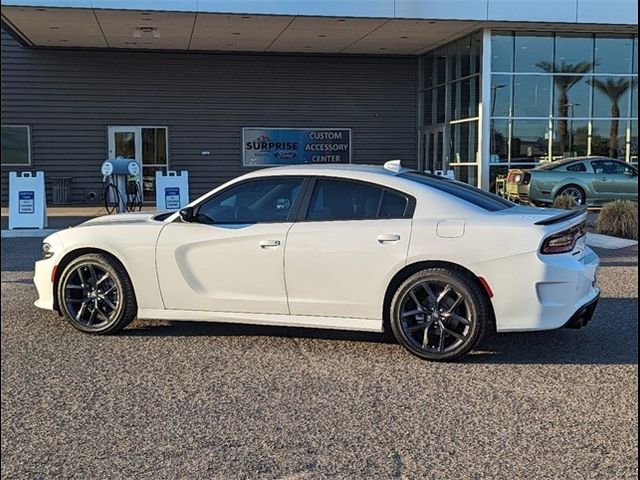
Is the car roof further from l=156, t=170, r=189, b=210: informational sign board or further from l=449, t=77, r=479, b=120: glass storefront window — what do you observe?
l=449, t=77, r=479, b=120: glass storefront window

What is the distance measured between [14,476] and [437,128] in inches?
833

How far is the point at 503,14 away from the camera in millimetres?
18500

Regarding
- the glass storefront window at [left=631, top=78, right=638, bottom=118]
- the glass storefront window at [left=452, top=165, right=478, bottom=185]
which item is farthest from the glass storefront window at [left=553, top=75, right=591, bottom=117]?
the glass storefront window at [left=452, top=165, right=478, bottom=185]

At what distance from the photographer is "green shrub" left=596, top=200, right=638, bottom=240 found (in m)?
13.6

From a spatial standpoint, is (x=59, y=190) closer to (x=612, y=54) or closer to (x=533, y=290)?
(x=612, y=54)

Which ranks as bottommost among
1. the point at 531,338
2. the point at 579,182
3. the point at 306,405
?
the point at 306,405

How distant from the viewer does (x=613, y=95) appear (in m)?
21.6

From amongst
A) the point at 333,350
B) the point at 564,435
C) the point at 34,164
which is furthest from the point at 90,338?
the point at 34,164

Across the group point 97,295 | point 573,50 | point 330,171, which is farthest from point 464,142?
point 97,295

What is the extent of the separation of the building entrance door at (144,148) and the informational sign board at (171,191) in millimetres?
6616

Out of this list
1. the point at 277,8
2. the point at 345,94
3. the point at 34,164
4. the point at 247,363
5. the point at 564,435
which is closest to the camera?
the point at 564,435

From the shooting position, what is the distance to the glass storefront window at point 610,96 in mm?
21438

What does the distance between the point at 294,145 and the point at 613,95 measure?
32.4 feet

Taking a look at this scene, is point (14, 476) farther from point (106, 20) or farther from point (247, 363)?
point (106, 20)
